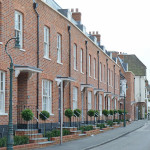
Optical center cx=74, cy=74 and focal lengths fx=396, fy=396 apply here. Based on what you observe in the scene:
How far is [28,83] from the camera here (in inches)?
794

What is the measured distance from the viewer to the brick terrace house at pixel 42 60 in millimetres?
18406

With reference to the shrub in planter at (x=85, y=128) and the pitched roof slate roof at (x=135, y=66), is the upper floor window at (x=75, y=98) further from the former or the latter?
the pitched roof slate roof at (x=135, y=66)

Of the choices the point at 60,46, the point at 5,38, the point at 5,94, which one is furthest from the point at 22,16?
the point at 60,46

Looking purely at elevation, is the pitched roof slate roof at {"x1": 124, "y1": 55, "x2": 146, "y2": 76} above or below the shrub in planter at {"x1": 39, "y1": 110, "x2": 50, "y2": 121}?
above

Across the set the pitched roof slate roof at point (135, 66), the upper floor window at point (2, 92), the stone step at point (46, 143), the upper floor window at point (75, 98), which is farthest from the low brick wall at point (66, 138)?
the pitched roof slate roof at point (135, 66)

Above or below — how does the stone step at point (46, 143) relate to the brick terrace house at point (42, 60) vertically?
below

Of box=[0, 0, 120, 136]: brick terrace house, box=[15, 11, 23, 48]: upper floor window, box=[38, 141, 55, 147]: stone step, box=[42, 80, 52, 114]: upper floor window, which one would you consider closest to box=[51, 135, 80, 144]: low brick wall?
box=[38, 141, 55, 147]: stone step

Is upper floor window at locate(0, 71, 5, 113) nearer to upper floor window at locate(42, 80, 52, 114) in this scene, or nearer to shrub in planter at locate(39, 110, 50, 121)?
shrub in planter at locate(39, 110, 50, 121)

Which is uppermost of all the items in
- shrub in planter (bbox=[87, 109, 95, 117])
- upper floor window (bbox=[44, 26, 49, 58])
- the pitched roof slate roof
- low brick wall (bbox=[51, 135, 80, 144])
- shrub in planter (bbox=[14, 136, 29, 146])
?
the pitched roof slate roof

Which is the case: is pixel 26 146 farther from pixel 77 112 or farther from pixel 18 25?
pixel 77 112

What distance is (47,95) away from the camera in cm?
2312

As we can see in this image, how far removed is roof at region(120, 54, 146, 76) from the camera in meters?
77.7

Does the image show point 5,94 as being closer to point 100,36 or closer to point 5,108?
point 5,108

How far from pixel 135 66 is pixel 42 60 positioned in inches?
2295
